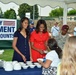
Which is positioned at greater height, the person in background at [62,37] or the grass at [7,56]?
the person in background at [62,37]

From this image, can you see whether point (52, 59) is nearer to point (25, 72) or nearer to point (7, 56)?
point (25, 72)

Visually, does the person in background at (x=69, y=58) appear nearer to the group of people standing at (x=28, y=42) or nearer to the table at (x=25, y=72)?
the table at (x=25, y=72)

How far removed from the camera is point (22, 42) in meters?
3.24

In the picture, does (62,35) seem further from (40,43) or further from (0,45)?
(0,45)

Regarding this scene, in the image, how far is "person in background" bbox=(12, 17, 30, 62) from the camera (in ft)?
10.4

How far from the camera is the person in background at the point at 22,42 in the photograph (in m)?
3.17

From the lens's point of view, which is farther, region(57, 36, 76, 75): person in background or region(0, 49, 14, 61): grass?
region(0, 49, 14, 61): grass

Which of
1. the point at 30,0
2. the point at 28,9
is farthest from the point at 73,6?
the point at 28,9

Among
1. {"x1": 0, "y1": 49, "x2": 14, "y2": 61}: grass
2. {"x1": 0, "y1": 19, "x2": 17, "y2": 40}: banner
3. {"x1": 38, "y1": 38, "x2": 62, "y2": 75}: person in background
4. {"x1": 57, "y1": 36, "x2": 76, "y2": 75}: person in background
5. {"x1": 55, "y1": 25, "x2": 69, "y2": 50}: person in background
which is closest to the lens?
{"x1": 57, "y1": 36, "x2": 76, "y2": 75}: person in background

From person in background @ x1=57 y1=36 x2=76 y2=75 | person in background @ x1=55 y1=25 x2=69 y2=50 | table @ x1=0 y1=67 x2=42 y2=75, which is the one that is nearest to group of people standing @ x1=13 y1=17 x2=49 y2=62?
person in background @ x1=55 y1=25 x2=69 y2=50

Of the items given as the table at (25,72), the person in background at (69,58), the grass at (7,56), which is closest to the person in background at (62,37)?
the table at (25,72)

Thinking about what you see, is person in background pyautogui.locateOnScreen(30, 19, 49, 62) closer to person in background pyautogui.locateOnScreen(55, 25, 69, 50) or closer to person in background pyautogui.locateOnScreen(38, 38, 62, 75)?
person in background pyautogui.locateOnScreen(55, 25, 69, 50)

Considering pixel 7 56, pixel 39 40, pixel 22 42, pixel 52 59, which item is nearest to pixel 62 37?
pixel 39 40

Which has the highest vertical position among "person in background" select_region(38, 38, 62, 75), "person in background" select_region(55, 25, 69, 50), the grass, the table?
"person in background" select_region(55, 25, 69, 50)
